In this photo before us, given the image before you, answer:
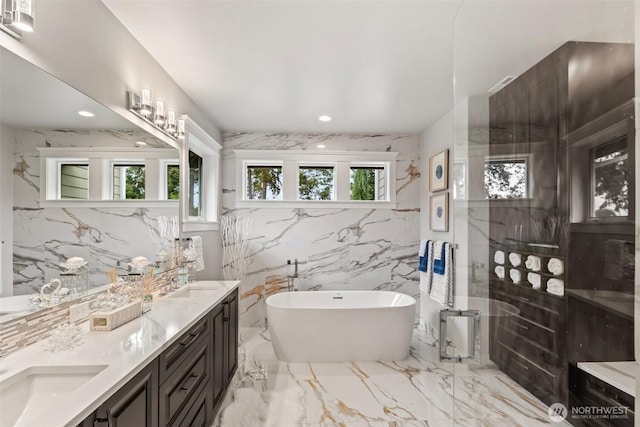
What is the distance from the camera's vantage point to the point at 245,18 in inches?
78.7

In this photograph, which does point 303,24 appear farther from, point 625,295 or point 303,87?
point 625,295

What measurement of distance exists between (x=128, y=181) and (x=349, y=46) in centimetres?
165

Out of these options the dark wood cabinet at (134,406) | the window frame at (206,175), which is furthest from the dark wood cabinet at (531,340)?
Result: the window frame at (206,175)

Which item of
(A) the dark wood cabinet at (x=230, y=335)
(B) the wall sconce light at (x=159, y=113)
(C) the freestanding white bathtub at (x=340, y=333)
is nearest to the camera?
(B) the wall sconce light at (x=159, y=113)

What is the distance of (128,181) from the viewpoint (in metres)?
2.10

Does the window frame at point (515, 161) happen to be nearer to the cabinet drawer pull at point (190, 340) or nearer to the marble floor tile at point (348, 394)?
the marble floor tile at point (348, 394)

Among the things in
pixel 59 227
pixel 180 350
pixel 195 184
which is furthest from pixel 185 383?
pixel 195 184

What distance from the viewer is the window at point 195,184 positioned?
12.5ft

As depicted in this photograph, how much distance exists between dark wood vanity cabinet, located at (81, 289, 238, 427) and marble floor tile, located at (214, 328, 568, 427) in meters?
0.26

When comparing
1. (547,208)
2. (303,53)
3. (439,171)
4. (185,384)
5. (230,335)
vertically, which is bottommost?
(230,335)

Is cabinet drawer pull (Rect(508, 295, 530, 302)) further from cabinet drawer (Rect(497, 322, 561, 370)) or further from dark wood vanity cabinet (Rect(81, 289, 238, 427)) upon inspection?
dark wood vanity cabinet (Rect(81, 289, 238, 427))

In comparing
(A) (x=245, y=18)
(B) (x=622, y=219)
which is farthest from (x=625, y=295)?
(A) (x=245, y=18)

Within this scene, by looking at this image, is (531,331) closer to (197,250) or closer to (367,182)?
(197,250)

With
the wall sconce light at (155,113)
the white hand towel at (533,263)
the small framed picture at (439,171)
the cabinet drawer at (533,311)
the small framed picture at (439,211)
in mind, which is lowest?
the cabinet drawer at (533,311)
